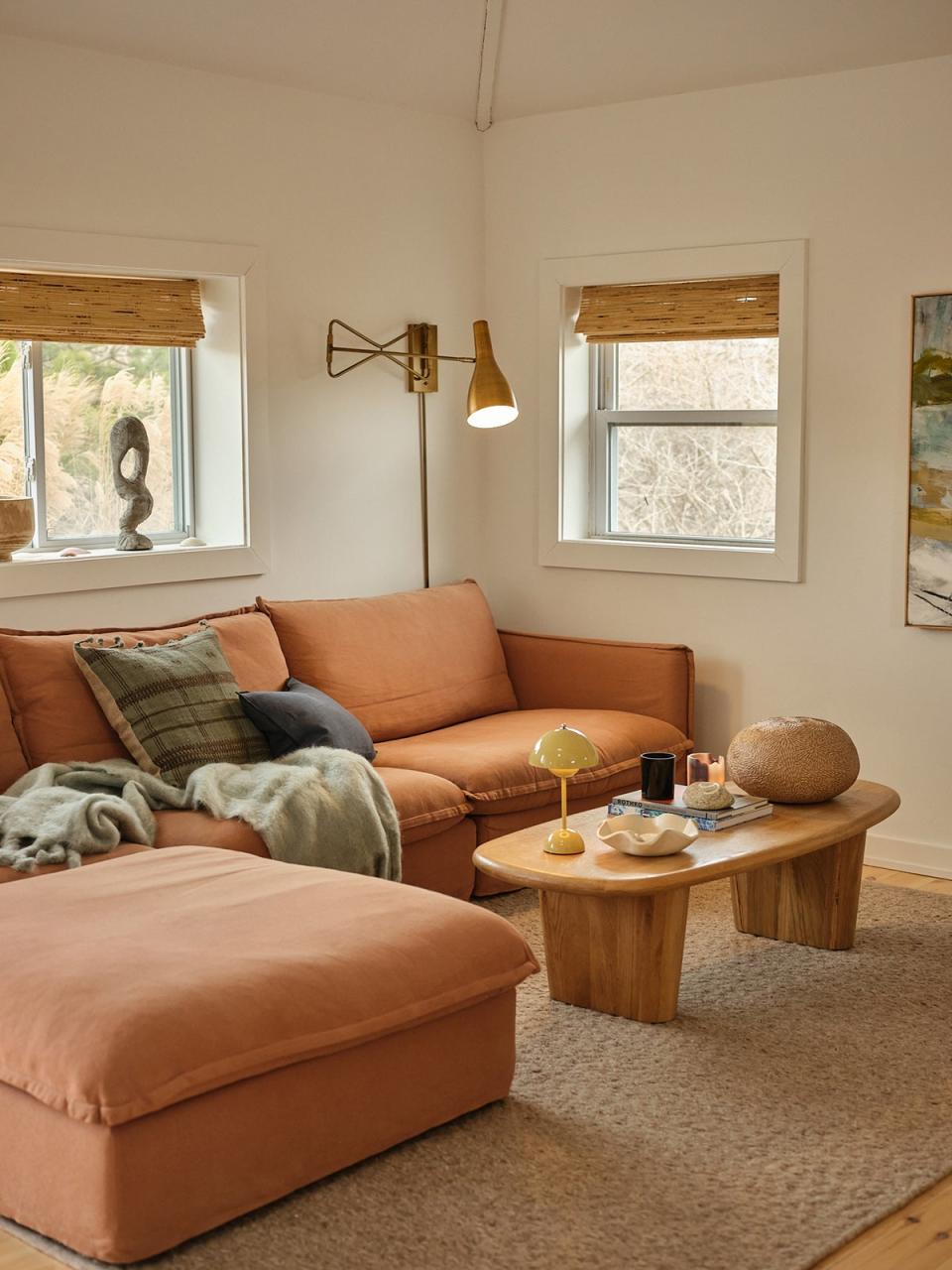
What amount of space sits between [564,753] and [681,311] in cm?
234

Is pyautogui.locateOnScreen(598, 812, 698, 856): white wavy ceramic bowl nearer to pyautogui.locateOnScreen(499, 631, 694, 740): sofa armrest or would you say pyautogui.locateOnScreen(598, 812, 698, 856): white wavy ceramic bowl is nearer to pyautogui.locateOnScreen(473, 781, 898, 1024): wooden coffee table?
pyautogui.locateOnScreen(473, 781, 898, 1024): wooden coffee table

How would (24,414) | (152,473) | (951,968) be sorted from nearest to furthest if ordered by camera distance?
1. (951,968)
2. (24,414)
3. (152,473)

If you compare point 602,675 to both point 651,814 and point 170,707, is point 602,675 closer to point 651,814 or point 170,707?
point 651,814

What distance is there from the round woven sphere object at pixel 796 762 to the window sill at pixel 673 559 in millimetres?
1207

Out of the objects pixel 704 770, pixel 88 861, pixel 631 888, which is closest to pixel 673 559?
pixel 704 770

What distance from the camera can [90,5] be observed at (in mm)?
4391

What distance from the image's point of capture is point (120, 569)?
4.70 meters

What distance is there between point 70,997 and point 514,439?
11.8ft

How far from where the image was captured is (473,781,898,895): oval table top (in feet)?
11.2

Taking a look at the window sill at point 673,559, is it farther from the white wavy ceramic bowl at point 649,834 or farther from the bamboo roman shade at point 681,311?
the white wavy ceramic bowl at point 649,834

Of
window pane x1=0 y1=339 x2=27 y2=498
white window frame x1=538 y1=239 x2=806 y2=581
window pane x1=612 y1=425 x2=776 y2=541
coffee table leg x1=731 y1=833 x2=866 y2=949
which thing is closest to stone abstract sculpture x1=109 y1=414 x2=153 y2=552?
window pane x1=0 y1=339 x2=27 y2=498

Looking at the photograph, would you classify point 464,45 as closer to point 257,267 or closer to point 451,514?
point 257,267

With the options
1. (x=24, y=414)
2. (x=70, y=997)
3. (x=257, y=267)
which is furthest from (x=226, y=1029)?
(x=257, y=267)

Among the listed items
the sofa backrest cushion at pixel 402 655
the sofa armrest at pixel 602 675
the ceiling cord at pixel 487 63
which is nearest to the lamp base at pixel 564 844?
the sofa backrest cushion at pixel 402 655
